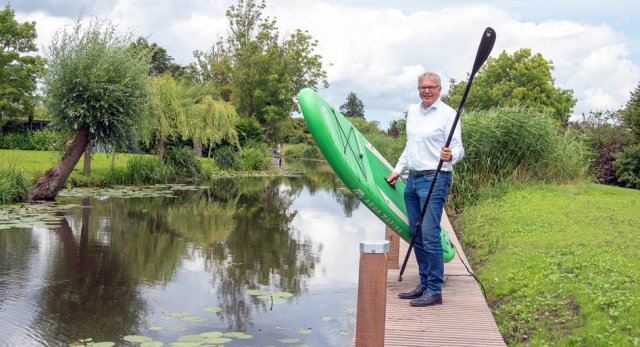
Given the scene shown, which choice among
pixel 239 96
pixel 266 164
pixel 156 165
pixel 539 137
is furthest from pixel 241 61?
pixel 539 137

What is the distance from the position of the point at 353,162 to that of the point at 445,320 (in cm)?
166

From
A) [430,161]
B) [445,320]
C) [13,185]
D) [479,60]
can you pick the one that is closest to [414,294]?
[445,320]

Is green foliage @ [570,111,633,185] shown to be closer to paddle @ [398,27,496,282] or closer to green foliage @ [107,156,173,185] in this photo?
green foliage @ [107,156,173,185]

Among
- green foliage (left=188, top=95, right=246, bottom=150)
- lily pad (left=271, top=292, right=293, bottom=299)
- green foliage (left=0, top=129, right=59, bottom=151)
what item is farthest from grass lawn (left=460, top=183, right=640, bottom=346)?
green foliage (left=0, top=129, right=59, bottom=151)

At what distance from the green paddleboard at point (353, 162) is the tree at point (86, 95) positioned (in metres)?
10.9

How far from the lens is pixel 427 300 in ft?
17.9

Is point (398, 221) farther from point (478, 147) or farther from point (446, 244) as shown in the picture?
point (478, 147)

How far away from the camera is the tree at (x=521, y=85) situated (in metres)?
41.2

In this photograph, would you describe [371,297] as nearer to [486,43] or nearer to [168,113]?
[486,43]

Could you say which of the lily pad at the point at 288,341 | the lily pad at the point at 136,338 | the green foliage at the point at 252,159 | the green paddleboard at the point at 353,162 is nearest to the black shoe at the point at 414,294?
the green paddleboard at the point at 353,162

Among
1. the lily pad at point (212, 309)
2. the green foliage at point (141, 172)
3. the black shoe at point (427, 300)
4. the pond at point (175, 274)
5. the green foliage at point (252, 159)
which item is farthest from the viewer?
the green foliage at point (252, 159)

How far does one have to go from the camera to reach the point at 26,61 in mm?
37344

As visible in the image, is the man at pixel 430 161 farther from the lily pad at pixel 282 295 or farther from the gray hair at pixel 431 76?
the lily pad at pixel 282 295

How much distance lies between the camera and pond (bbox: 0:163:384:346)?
594 cm
